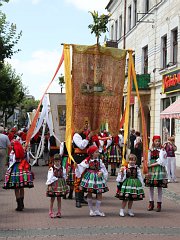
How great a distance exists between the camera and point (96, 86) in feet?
31.6

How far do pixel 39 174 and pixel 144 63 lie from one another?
46.0ft

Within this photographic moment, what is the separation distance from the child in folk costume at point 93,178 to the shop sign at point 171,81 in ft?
42.4

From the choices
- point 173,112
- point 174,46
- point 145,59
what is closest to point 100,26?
point 145,59

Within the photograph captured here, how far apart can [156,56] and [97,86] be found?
54.1 feet

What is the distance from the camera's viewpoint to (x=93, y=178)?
8898mm

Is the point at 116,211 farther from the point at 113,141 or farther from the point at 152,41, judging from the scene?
the point at 152,41

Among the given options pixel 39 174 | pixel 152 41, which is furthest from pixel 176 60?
pixel 39 174

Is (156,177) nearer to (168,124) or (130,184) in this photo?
(130,184)

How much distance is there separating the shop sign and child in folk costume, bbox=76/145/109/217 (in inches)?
509

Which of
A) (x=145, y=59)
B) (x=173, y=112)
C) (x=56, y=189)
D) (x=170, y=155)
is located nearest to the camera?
(x=56, y=189)

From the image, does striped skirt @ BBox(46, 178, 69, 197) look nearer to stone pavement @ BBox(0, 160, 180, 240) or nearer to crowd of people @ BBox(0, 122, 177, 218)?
crowd of people @ BBox(0, 122, 177, 218)

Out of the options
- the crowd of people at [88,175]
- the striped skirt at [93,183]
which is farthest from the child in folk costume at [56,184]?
the striped skirt at [93,183]

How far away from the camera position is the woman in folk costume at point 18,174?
9117 millimetres

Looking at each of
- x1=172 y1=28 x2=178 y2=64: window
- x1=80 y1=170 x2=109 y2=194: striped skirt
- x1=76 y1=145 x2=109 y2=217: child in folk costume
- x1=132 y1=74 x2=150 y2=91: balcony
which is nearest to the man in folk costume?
x1=76 y1=145 x2=109 y2=217: child in folk costume
